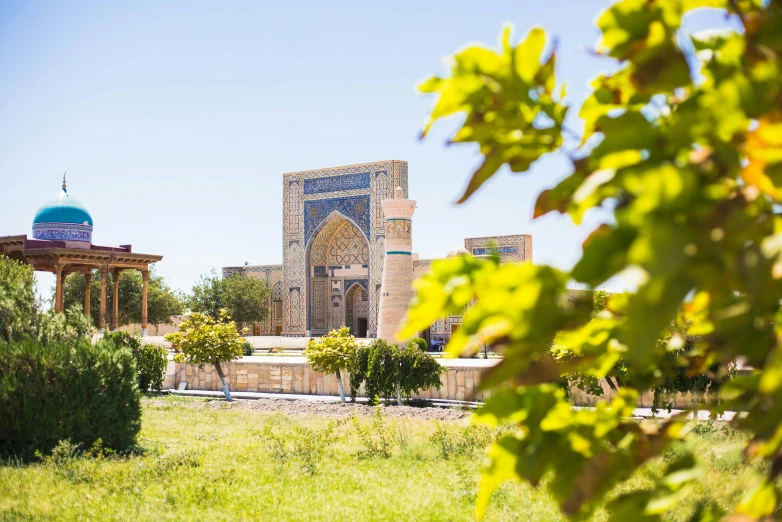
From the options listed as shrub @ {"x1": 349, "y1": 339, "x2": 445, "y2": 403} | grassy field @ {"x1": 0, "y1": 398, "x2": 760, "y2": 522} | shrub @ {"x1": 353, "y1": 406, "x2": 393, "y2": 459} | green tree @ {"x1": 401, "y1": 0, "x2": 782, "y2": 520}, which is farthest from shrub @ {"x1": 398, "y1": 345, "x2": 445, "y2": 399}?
green tree @ {"x1": 401, "y1": 0, "x2": 782, "y2": 520}

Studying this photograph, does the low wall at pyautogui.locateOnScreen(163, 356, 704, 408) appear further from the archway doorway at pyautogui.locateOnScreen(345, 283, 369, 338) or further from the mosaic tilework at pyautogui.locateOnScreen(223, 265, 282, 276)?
the mosaic tilework at pyautogui.locateOnScreen(223, 265, 282, 276)

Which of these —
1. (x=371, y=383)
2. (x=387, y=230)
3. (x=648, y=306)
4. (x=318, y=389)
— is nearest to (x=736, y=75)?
(x=648, y=306)

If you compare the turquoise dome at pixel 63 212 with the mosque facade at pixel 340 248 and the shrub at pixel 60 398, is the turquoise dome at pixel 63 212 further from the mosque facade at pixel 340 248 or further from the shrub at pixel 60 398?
the shrub at pixel 60 398

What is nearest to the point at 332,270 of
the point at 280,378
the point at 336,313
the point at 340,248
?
the point at 340,248

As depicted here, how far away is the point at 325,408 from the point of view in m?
11.5

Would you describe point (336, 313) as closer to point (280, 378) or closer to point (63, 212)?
point (63, 212)

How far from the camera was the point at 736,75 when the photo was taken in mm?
640

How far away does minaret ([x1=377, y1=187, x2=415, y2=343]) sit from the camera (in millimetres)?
15703

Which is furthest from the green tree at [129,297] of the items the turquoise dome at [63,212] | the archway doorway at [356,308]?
the archway doorway at [356,308]

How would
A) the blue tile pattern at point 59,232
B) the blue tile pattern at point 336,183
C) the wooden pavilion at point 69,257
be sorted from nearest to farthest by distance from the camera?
the wooden pavilion at point 69,257 → the blue tile pattern at point 59,232 → the blue tile pattern at point 336,183

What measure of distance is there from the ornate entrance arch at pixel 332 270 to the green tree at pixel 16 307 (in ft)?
71.9

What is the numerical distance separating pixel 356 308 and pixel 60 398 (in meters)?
23.8

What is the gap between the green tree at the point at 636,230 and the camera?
567 mm

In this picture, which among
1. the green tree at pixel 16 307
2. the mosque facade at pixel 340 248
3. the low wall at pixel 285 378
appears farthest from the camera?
the mosque facade at pixel 340 248
